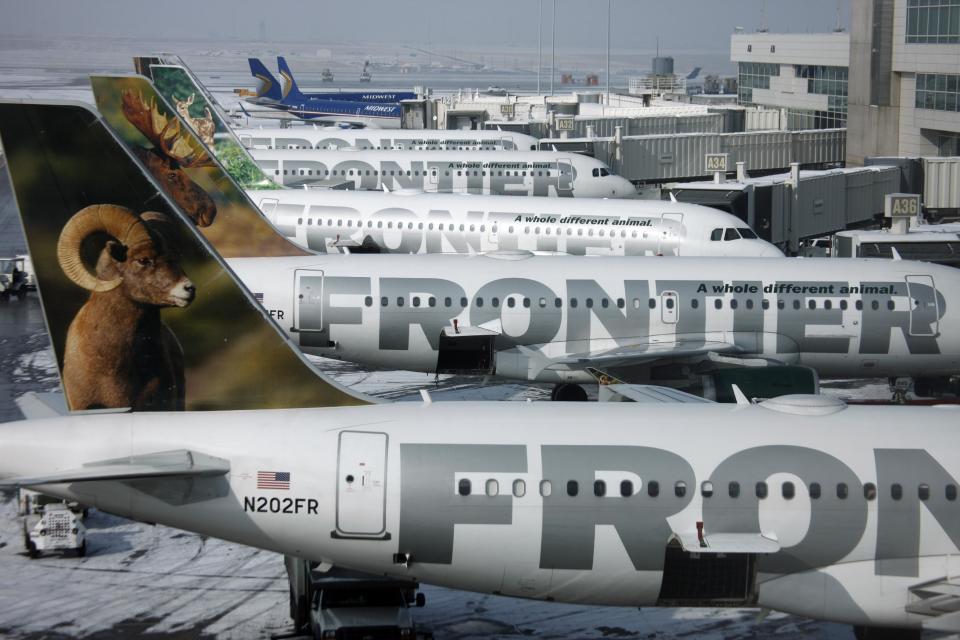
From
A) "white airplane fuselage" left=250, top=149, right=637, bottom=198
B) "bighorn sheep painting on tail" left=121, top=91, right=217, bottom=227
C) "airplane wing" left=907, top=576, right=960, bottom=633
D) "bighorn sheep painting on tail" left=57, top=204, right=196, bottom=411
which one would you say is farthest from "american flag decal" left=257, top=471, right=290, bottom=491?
"white airplane fuselage" left=250, top=149, right=637, bottom=198

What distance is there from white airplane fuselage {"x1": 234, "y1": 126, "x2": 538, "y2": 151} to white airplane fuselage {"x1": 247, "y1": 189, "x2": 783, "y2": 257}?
85.1 ft

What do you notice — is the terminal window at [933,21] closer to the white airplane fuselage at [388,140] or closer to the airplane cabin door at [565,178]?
the airplane cabin door at [565,178]

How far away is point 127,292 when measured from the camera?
52.2ft

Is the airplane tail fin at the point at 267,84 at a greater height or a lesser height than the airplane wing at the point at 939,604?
greater

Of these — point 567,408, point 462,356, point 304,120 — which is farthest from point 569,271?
point 304,120

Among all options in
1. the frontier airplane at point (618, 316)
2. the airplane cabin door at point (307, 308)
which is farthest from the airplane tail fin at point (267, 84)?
the airplane cabin door at point (307, 308)

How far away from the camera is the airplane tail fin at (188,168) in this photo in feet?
111

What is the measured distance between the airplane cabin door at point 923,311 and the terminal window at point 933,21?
37.9 meters

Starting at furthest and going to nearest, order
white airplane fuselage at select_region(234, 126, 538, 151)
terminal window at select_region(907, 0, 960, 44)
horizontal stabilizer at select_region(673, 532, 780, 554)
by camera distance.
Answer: white airplane fuselage at select_region(234, 126, 538, 151)
terminal window at select_region(907, 0, 960, 44)
horizontal stabilizer at select_region(673, 532, 780, 554)

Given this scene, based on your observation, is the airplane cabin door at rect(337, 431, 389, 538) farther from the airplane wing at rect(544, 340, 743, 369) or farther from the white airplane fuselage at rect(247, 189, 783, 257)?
the white airplane fuselage at rect(247, 189, 783, 257)

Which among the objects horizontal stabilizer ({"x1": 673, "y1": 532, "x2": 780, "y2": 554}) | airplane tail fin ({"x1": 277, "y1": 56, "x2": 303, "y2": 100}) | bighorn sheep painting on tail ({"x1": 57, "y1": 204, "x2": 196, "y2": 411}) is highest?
airplane tail fin ({"x1": 277, "y1": 56, "x2": 303, "y2": 100})

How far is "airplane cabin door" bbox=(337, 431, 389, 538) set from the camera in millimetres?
16000

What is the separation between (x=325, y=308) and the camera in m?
Answer: 31.0

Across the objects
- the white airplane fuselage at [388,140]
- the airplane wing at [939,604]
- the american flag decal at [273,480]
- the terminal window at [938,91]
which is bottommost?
the airplane wing at [939,604]
